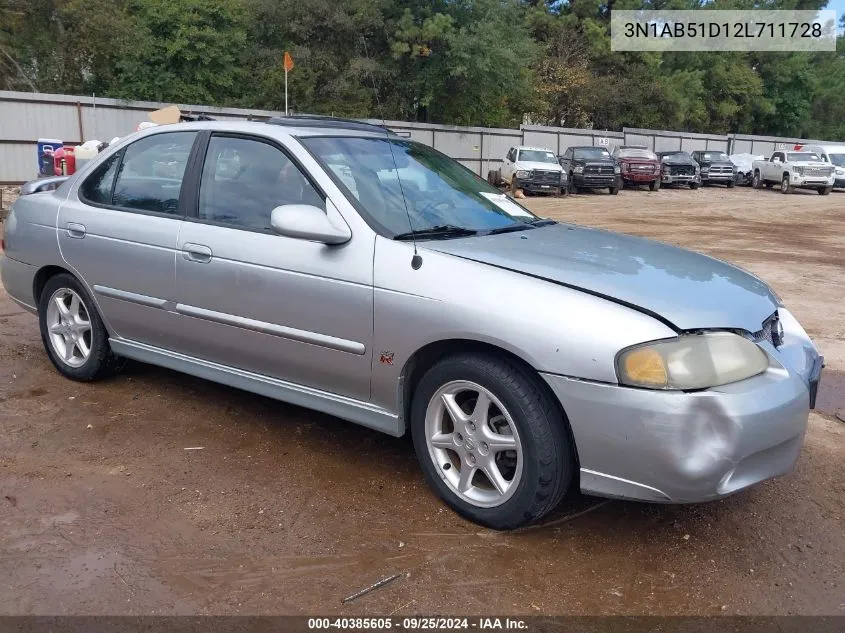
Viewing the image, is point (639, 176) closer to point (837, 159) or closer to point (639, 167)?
point (639, 167)

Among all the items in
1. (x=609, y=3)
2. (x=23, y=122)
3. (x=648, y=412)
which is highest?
(x=609, y=3)

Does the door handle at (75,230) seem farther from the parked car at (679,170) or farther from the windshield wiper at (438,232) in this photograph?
the parked car at (679,170)

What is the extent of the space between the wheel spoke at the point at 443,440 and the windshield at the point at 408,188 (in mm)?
917

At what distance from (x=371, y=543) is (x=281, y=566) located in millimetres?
375

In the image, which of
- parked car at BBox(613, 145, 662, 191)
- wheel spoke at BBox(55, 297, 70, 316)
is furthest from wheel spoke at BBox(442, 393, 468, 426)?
parked car at BBox(613, 145, 662, 191)

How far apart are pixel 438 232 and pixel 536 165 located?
24.3 m

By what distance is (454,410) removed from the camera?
326cm

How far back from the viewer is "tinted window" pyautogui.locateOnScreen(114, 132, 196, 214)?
172 inches

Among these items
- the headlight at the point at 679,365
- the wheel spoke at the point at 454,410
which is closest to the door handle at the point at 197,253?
the wheel spoke at the point at 454,410

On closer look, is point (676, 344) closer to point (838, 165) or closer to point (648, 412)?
point (648, 412)

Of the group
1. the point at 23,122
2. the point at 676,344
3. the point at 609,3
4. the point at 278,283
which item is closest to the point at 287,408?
the point at 278,283

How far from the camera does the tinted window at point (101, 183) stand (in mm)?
4738

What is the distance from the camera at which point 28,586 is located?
9.23ft

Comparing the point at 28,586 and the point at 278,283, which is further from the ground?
the point at 278,283
